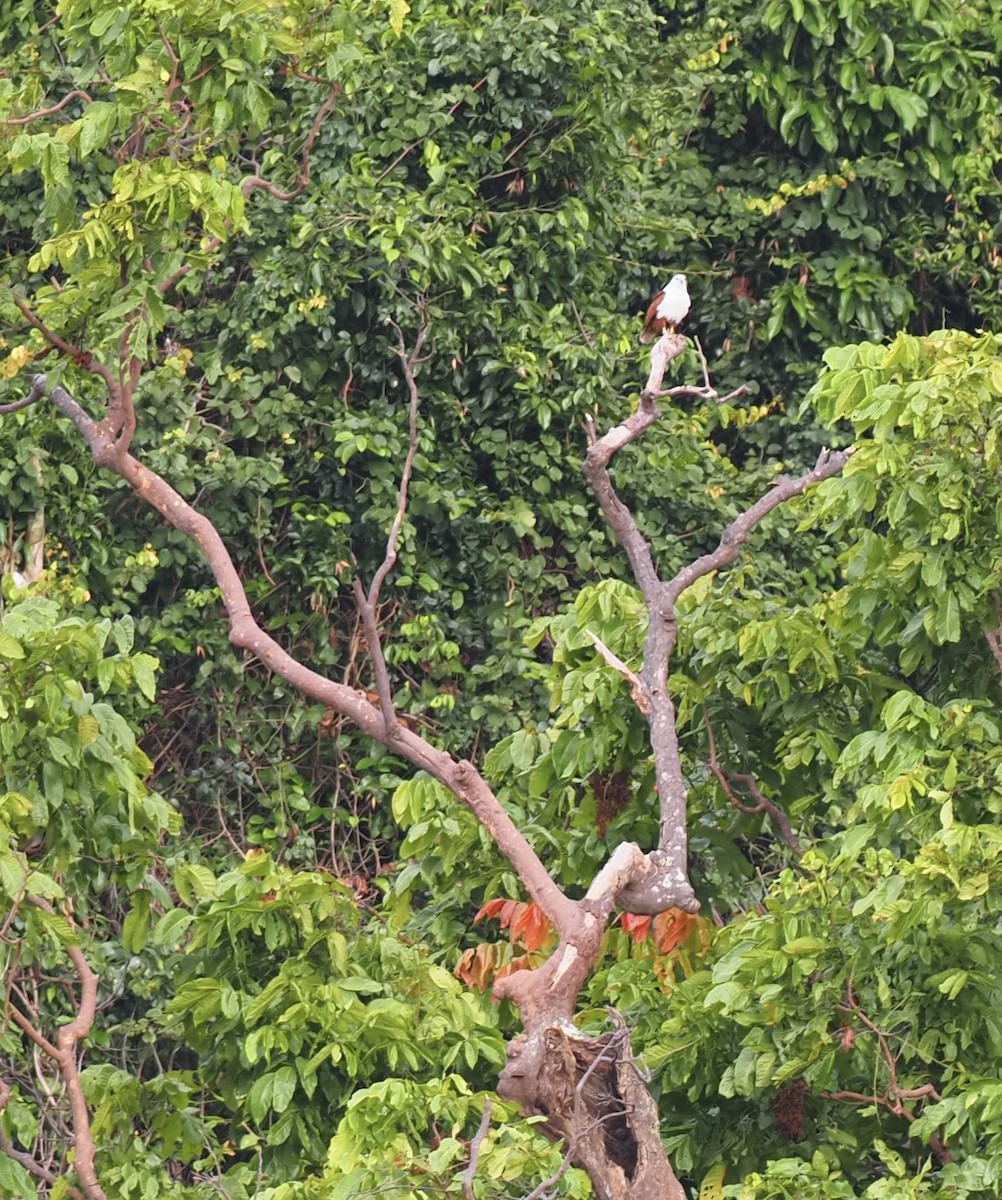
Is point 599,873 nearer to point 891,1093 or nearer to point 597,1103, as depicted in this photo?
point 597,1103

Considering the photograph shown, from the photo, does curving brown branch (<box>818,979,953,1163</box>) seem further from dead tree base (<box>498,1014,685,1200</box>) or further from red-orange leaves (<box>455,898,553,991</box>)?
red-orange leaves (<box>455,898,553,991</box>)

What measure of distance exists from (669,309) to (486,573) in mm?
1811

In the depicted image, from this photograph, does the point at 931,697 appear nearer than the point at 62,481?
Yes

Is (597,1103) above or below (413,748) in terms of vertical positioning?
below

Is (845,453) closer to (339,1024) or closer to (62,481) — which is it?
(339,1024)

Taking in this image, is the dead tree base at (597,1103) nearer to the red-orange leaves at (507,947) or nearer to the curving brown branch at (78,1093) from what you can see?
the red-orange leaves at (507,947)

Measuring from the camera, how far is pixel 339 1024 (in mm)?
4258

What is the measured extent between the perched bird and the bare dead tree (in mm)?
2426

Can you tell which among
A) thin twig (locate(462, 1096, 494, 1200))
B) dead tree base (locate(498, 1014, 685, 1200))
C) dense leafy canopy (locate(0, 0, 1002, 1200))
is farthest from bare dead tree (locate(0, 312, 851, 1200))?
thin twig (locate(462, 1096, 494, 1200))

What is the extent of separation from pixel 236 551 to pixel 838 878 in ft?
15.5

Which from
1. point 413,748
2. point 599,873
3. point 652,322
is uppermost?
point 652,322

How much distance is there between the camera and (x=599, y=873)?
4.20 metres

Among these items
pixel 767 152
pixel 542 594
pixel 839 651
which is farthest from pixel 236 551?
pixel 839 651

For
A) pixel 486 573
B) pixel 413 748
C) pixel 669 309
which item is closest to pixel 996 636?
pixel 413 748
